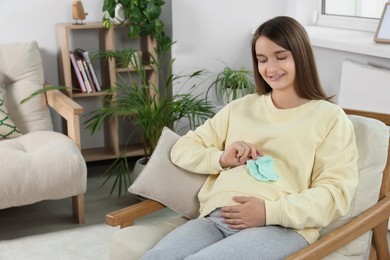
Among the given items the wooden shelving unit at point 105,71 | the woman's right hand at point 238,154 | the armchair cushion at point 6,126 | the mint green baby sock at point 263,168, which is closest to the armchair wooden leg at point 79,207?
the armchair cushion at point 6,126

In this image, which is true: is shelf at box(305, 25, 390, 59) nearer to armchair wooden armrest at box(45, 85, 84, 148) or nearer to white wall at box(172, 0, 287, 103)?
white wall at box(172, 0, 287, 103)

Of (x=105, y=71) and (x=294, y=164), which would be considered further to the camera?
(x=105, y=71)

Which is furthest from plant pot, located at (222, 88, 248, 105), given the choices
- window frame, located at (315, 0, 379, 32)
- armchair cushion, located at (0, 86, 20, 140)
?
armchair cushion, located at (0, 86, 20, 140)

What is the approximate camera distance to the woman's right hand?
1934 mm

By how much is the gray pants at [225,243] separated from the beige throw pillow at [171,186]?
0.65ft

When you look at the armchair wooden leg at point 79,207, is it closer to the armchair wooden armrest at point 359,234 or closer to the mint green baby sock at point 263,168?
the mint green baby sock at point 263,168

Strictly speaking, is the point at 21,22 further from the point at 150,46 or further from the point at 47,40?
the point at 150,46

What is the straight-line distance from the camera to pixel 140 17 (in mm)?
3627

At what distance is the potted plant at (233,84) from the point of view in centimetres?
Answer: 364

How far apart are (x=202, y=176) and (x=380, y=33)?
1517 millimetres

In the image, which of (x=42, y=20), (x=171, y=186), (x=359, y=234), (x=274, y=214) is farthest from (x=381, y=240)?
(x=42, y=20)

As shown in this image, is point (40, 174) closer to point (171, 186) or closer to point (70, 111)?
point (70, 111)

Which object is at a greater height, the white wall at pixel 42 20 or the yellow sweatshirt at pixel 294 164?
the white wall at pixel 42 20

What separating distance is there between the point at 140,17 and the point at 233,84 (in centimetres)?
64
